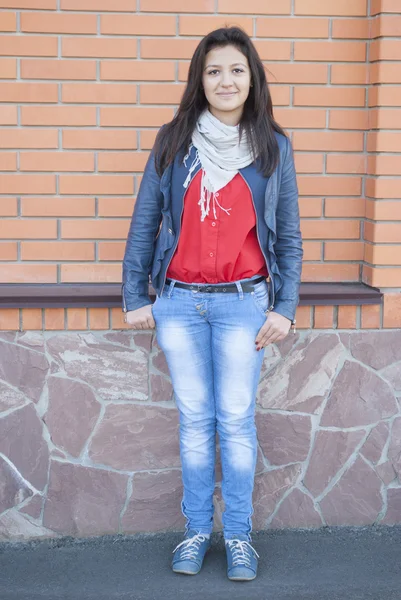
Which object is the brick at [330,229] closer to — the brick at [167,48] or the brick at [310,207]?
the brick at [310,207]

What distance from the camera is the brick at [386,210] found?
11.9 feet

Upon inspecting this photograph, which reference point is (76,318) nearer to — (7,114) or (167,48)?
(7,114)

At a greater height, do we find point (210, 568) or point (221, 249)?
point (221, 249)

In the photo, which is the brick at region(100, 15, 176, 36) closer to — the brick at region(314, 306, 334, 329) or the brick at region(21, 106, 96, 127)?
the brick at region(21, 106, 96, 127)

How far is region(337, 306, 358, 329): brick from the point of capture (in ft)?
12.1

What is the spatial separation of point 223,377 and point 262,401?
1.79 ft

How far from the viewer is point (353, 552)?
11.8 ft

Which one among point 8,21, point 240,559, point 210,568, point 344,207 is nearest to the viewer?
point 240,559

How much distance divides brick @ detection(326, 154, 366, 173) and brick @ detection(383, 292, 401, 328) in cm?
59

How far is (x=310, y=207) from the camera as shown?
374 centimetres

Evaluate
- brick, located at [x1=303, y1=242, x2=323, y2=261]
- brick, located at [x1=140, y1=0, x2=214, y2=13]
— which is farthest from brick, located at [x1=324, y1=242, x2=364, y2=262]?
brick, located at [x1=140, y1=0, x2=214, y2=13]

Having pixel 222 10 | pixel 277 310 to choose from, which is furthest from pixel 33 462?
pixel 222 10

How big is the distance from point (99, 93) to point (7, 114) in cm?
40

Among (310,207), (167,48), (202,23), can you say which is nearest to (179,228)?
(310,207)
